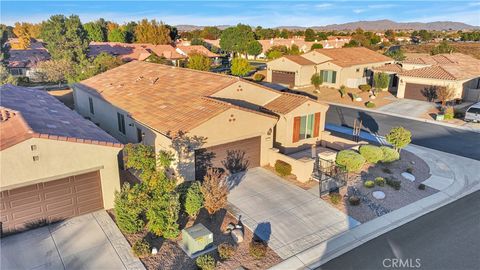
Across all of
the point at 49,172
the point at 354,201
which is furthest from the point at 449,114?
the point at 49,172

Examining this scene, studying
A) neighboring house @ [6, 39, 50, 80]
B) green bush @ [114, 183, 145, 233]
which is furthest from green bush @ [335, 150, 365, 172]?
neighboring house @ [6, 39, 50, 80]

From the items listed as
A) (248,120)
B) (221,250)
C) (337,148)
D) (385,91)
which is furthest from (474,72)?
(221,250)

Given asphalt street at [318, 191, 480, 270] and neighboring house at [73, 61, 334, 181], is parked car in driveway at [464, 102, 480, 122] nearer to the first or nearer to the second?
neighboring house at [73, 61, 334, 181]

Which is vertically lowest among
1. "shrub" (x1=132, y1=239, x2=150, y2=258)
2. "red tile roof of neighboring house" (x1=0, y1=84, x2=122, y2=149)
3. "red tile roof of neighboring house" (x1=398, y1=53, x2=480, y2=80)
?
"shrub" (x1=132, y1=239, x2=150, y2=258)

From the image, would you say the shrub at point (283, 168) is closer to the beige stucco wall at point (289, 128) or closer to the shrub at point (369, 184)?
the beige stucco wall at point (289, 128)

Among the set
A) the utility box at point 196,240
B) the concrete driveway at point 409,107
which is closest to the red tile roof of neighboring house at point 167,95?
the utility box at point 196,240

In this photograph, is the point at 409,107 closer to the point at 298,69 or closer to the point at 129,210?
the point at 298,69

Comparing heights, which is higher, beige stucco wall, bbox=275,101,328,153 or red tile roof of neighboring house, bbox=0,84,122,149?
red tile roof of neighboring house, bbox=0,84,122,149
